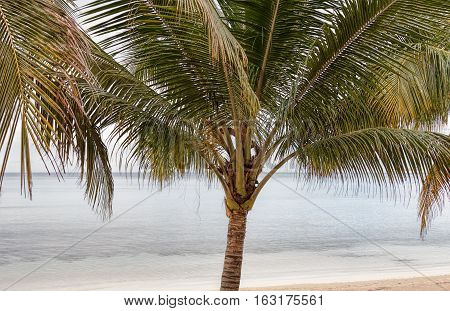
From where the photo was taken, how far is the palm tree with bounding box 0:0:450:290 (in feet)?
11.4

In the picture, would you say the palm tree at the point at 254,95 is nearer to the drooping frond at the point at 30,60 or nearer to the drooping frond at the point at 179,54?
the drooping frond at the point at 179,54

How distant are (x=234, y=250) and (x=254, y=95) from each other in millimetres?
1399

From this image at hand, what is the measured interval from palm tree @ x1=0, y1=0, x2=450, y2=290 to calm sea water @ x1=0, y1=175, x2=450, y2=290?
2006mm

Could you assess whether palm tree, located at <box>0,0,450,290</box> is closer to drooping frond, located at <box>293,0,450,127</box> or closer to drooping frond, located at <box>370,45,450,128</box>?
drooping frond, located at <box>293,0,450,127</box>

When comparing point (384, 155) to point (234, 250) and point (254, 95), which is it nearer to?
point (254, 95)

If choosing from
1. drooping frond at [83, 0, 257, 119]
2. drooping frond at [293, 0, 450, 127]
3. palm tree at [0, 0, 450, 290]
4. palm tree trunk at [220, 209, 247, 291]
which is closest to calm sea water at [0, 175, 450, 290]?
palm tree trunk at [220, 209, 247, 291]

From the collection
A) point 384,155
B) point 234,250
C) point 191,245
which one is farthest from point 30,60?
point 191,245

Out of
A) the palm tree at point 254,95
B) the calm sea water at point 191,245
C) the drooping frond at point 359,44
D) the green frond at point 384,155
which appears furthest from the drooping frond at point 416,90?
the calm sea water at point 191,245

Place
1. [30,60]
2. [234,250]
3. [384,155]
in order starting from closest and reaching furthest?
1. [30,60]
2. [384,155]
3. [234,250]

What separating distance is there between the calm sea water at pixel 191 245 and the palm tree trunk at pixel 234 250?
5.75 ft

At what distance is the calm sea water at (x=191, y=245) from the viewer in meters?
10.9

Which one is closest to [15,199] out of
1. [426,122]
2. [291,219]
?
[291,219]

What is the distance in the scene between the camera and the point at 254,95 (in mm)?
3322
